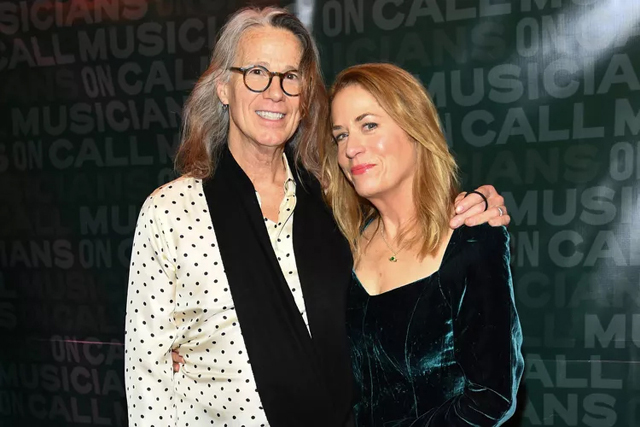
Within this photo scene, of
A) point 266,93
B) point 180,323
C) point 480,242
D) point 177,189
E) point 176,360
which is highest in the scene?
Answer: point 266,93

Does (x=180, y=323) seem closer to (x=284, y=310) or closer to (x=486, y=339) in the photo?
(x=284, y=310)

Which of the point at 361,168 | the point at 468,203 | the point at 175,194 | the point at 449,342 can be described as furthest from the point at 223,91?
the point at 449,342

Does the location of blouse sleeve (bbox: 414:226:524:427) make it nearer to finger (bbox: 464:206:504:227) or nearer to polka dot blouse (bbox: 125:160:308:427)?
finger (bbox: 464:206:504:227)

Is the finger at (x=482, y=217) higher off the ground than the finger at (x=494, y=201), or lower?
lower

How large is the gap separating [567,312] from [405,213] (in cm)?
132

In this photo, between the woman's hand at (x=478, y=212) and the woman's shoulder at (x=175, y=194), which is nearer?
the woman's hand at (x=478, y=212)

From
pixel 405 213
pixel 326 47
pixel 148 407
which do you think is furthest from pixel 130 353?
pixel 326 47

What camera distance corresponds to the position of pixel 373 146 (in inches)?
64.9

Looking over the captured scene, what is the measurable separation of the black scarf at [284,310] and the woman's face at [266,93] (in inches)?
5.5

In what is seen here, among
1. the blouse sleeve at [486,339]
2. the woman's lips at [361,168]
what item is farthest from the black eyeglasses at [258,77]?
the blouse sleeve at [486,339]

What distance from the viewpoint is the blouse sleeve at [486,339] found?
144cm

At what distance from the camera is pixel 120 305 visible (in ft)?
11.2

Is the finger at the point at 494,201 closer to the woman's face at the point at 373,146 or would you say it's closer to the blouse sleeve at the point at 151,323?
the woman's face at the point at 373,146

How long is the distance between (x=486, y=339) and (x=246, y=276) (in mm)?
606
